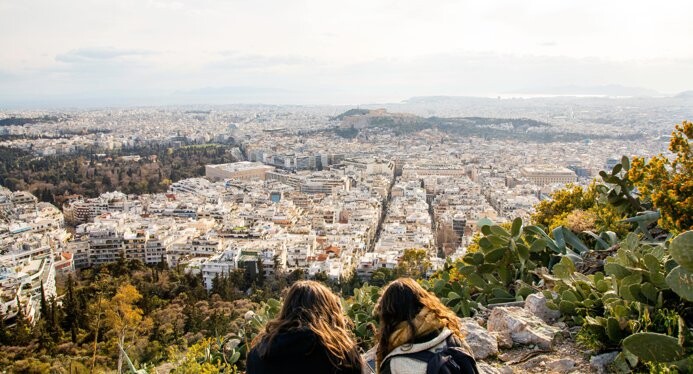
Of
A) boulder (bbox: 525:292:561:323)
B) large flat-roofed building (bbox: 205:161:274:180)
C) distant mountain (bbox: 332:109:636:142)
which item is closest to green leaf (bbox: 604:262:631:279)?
boulder (bbox: 525:292:561:323)

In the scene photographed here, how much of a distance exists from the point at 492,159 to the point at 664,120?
43630mm

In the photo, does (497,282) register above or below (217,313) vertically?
above

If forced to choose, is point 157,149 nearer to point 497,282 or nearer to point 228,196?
point 228,196

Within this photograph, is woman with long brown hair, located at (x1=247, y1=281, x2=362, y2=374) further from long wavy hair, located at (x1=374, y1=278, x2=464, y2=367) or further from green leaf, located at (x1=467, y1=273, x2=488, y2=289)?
green leaf, located at (x1=467, y1=273, x2=488, y2=289)

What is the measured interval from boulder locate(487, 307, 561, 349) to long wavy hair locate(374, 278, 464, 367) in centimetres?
122

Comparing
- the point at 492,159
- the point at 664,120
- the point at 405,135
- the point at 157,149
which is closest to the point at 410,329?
the point at 492,159

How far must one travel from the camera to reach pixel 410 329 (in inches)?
70.9

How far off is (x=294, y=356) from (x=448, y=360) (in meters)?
0.48

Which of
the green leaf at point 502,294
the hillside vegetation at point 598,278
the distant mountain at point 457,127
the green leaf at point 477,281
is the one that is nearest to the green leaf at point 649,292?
the hillside vegetation at point 598,278

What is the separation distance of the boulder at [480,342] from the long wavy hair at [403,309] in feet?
3.39

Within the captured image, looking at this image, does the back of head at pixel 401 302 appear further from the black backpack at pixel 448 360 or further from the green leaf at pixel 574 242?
the green leaf at pixel 574 242

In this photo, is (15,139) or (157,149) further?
(15,139)

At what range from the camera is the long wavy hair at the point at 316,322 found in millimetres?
1806

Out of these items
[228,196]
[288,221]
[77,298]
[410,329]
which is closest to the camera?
[410,329]
